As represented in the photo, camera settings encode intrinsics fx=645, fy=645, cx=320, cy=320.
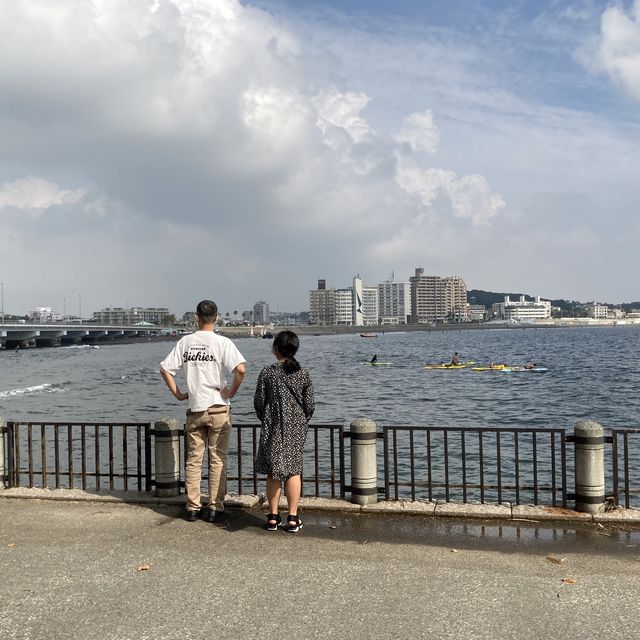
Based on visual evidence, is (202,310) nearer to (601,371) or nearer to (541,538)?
(541,538)

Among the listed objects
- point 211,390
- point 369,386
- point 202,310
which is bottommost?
point 369,386

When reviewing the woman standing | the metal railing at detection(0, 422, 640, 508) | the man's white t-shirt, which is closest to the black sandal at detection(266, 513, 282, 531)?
the woman standing

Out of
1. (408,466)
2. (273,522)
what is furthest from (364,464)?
(408,466)

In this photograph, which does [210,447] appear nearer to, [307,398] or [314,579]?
[307,398]

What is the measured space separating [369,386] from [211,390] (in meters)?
43.5

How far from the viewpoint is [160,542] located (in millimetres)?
7320

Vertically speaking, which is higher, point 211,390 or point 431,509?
point 211,390

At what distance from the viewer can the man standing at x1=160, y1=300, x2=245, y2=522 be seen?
7.96m

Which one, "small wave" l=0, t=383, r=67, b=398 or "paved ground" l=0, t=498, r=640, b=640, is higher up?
"paved ground" l=0, t=498, r=640, b=640

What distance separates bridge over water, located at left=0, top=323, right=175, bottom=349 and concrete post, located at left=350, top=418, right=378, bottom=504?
129 metres

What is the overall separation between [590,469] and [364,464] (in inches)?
116

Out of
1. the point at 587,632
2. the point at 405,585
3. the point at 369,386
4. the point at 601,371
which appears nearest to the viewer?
the point at 587,632

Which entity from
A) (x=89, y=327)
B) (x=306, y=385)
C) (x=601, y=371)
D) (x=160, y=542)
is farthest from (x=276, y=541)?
(x=89, y=327)

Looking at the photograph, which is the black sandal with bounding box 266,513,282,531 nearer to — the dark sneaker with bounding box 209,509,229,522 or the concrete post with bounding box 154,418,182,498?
the dark sneaker with bounding box 209,509,229,522
